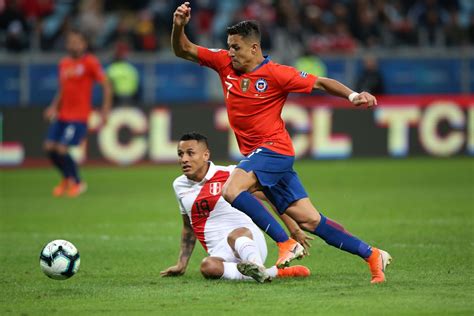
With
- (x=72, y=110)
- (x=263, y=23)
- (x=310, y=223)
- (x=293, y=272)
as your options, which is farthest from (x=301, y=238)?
(x=263, y=23)

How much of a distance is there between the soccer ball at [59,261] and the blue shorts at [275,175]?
156cm

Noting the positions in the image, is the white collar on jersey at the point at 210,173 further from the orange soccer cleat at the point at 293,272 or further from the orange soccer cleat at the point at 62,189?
the orange soccer cleat at the point at 62,189

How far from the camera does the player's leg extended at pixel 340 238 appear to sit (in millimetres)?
7902

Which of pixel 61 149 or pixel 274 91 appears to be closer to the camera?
pixel 274 91

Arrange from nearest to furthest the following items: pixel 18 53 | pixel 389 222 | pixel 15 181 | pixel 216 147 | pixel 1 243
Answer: pixel 1 243 → pixel 389 222 → pixel 15 181 → pixel 216 147 → pixel 18 53

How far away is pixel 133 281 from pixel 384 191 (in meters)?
8.48

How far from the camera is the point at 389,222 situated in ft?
41.1

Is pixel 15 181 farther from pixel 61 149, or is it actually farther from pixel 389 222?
pixel 389 222

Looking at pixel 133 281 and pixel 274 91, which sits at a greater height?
pixel 274 91

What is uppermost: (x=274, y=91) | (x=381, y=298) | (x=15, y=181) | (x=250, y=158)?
(x=274, y=91)

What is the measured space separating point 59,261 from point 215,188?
4.93 ft

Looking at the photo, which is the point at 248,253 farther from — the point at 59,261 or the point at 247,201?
the point at 59,261

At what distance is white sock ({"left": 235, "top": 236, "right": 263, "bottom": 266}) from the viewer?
796 centimetres

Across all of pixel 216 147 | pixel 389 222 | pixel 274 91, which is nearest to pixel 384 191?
pixel 389 222
